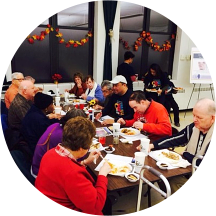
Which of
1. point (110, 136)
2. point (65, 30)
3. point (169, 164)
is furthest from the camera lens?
point (65, 30)

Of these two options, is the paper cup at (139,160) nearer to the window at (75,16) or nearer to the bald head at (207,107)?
the bald head at (207,107)

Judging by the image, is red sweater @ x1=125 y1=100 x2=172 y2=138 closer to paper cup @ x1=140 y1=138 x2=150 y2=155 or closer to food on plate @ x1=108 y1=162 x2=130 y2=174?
paper cup @ x1=140 y1=138 x2=150 y2=155

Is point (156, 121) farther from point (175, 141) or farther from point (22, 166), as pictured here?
point (22, 166)

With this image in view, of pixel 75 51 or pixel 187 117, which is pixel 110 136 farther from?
pixel 187 117

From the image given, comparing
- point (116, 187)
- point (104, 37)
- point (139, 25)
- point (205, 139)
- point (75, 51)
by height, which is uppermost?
point (139, 25)

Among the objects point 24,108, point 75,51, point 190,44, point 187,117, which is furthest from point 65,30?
point 187,117

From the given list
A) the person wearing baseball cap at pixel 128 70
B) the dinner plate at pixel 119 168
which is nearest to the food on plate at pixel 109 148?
the dinner plate at pixel 119 168

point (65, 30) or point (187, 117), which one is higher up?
point (65, 30)

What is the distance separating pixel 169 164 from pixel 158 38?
5.08m

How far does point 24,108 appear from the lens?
10.2ft

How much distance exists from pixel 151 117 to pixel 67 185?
174 cm

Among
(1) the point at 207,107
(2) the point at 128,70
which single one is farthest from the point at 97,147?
(2) the point at 128,70

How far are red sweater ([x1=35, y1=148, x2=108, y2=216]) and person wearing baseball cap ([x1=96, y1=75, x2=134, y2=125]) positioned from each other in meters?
1.92

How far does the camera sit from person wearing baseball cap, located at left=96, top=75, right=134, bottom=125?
11.7ft
